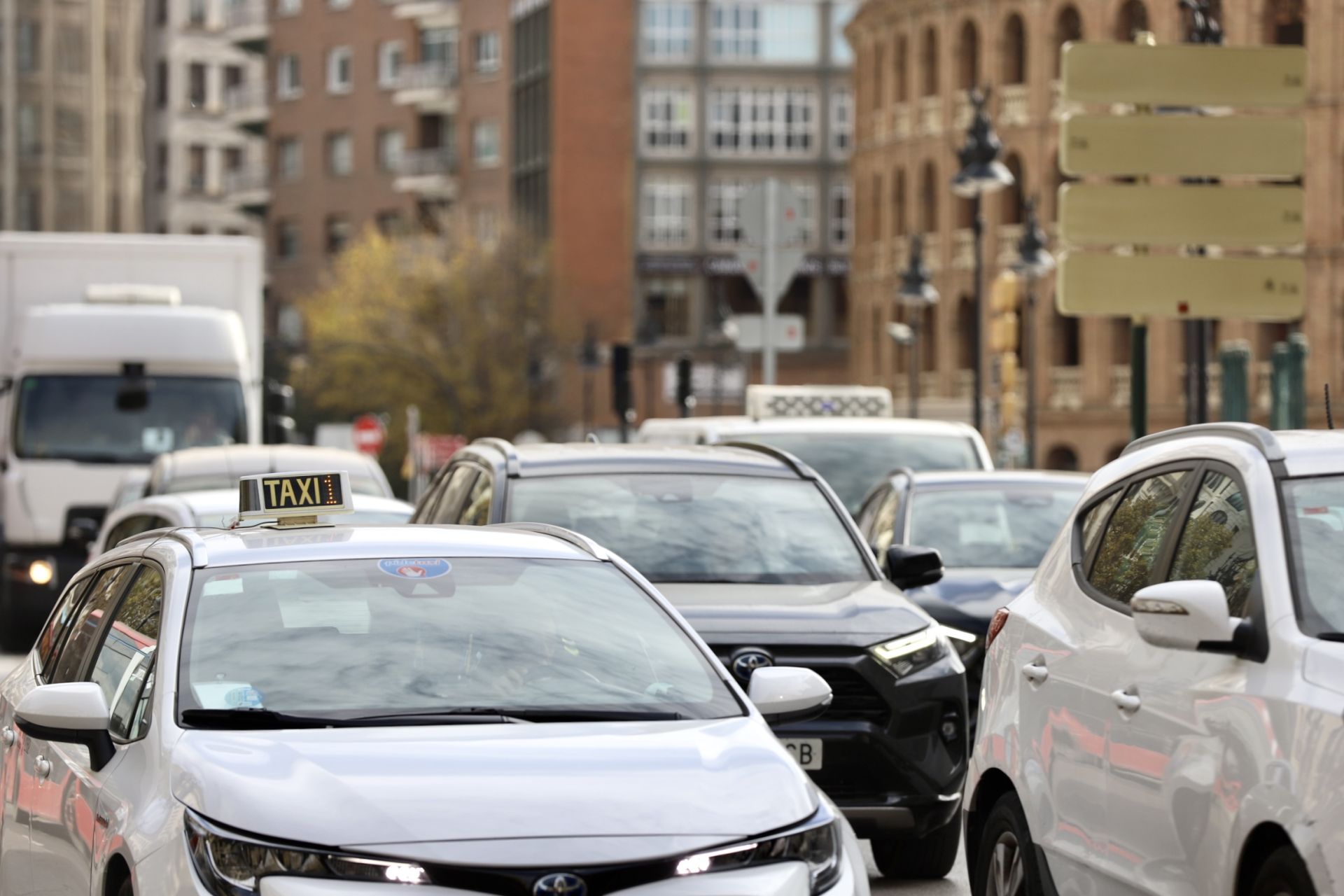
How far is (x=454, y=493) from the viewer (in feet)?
41.7

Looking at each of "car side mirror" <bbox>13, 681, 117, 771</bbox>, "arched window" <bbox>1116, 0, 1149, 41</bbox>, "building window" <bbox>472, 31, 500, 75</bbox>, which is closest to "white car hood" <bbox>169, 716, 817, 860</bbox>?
"car side mirror" <bbox>13, 681, 117, 771</bbox>

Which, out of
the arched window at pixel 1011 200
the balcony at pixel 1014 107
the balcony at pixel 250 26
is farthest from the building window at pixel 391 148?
the balcony at pixel 1014 107

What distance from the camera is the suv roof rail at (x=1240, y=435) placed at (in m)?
6.42

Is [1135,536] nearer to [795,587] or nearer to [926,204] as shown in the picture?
[795,587]

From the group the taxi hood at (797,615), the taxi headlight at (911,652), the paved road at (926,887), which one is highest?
the taxi hood at (797,615)

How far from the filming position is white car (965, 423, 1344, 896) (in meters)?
5.55

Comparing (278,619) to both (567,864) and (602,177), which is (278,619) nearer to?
(567,864)

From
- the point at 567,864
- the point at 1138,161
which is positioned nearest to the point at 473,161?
the point at 1138,161

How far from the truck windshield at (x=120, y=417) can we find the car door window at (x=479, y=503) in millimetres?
13376

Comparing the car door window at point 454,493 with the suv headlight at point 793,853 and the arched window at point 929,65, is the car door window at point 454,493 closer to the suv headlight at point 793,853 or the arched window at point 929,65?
→ the suv headlight at point 793,853

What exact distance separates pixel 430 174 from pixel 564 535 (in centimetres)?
9767

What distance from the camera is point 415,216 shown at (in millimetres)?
104938

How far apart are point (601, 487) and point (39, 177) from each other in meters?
98.3

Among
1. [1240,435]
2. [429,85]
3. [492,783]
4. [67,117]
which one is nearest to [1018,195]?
[429,85]
